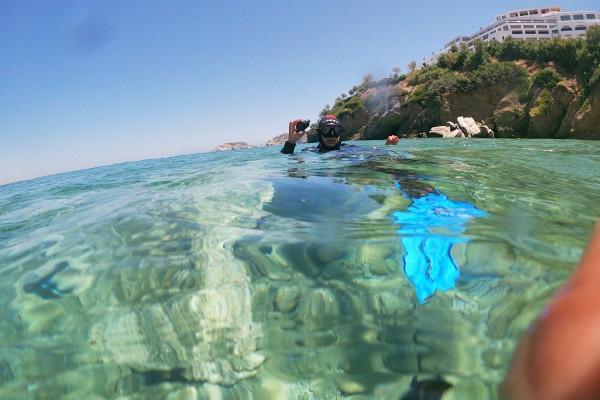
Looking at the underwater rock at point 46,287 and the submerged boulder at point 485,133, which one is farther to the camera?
the submerged boulder at point 485,133

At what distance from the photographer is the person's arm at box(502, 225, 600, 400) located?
0.41 metres

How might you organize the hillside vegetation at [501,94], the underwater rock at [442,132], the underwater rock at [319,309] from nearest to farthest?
the underwater rock at [319,309] → the hillside vegetation at [501,94] → the underwater rock at [442,132]

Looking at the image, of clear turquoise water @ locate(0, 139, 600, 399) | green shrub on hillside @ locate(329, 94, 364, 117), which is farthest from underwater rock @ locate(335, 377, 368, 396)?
green shrub on hillside @ locate(329, 94, 364, 117)

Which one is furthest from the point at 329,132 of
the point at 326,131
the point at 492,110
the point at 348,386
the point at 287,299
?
the point at 492,110

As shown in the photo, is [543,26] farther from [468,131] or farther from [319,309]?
[319,309]

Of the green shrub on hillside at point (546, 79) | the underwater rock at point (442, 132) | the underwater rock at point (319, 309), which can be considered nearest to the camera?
the underwater rock at point (319, 309)

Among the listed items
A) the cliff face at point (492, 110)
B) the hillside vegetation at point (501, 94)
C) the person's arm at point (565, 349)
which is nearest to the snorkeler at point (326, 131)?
the person's arm at point (565, 349)

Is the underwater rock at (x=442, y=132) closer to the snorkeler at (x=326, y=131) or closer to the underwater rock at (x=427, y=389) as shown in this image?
the snorkeler at (x=326, y=131)

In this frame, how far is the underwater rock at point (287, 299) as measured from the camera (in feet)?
4.69

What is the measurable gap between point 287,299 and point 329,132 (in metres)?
5.69

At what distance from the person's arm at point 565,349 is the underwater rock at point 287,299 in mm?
942

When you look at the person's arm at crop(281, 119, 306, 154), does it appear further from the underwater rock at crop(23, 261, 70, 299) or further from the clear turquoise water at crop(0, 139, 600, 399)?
the underwater rock at crop(23, 261, 70, 299)

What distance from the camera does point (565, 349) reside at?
455mm

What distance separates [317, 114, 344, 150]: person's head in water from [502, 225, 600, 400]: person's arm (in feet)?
20.8
